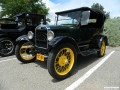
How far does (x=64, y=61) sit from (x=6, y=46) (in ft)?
12.8

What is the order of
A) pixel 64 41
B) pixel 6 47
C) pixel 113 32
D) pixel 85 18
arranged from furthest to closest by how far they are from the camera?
pixel 113 32 < pixel 6 47 < pixel 85 18 < pixel 64 41

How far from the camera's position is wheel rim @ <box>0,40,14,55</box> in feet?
24.0

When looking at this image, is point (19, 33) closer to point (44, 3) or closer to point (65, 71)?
point (65, 71)

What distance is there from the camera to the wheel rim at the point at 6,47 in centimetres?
731

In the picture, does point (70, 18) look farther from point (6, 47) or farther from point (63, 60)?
point (6, 47)

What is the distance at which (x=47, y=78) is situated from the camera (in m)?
4.43

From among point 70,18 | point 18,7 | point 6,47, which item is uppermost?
point 18,7

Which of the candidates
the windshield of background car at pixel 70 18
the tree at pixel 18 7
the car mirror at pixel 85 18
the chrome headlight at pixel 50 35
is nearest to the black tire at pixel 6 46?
the windshield of background car at pixel 70 18

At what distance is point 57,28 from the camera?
4824 mm

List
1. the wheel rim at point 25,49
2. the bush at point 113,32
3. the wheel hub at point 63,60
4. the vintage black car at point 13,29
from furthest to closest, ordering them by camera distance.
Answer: the bush at point 113,32 < the vintage black car at point 13,29 < the wheel rim at point 25,49 < the wheel hub at point 63,60

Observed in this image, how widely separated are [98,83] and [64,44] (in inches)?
52.5

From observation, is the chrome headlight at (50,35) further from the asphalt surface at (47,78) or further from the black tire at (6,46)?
the black tire at (6,46)

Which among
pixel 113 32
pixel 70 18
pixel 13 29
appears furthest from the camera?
pixel 113 32

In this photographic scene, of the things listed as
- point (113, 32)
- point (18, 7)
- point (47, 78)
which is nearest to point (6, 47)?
point (47, 78)
